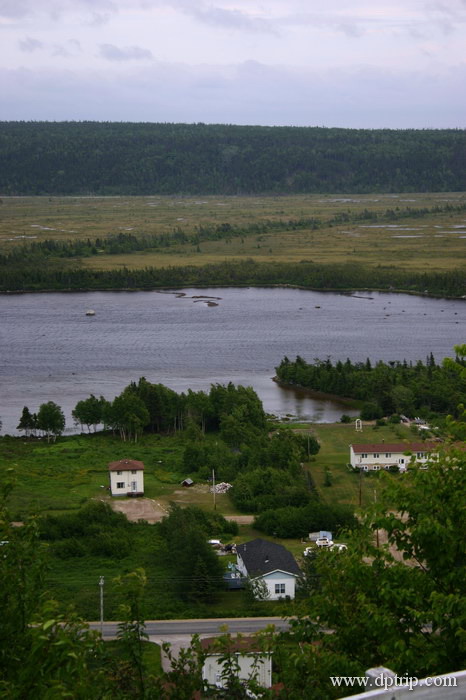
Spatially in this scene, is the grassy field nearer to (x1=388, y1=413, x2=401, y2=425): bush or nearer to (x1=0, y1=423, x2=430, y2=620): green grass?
(x1=388, y1=413, x2=401, y2=425): bush

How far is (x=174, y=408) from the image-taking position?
70.2ft

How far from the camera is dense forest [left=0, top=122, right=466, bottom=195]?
105000 mm

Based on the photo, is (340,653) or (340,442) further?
(340,442)

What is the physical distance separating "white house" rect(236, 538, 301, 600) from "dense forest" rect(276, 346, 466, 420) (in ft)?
29.7

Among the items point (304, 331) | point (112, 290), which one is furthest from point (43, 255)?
point (304, 331)

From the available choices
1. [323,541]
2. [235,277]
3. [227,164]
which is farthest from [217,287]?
[227,164]

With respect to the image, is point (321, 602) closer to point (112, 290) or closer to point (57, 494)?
point (57, 494)

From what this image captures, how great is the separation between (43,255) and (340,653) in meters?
52.3

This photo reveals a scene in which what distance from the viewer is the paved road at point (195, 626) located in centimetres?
1027

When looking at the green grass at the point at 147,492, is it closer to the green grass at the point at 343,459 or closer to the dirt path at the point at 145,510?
the green grass at the point at 343,459

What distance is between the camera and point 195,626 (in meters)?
10.6

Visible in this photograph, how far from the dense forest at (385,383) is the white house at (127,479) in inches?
289

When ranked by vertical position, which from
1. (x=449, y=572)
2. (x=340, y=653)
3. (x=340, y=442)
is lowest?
(x=340, y=442)

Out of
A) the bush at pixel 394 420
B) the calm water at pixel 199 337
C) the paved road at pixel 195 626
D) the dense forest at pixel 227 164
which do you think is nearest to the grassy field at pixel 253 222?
the dense forest at pixel 227 164
